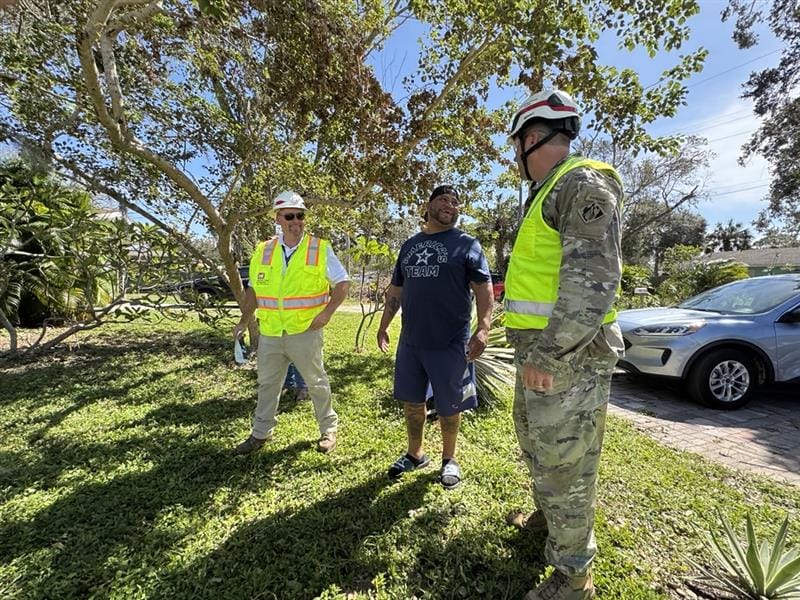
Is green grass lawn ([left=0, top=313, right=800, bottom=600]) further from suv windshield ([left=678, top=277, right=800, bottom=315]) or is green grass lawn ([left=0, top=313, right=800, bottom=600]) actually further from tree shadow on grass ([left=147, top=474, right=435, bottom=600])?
suv windshield ([left=678, top=277, right=800, bottom=315])

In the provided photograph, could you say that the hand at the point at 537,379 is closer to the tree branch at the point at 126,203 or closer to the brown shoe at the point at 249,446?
the brown shoe at the point at 249,446

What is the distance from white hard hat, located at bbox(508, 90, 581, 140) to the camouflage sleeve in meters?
0.30

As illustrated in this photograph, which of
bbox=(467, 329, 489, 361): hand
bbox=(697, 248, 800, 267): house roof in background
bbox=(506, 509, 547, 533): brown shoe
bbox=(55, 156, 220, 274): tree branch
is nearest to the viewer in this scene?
bbox=(506, 509, 547, 533): brown shoe

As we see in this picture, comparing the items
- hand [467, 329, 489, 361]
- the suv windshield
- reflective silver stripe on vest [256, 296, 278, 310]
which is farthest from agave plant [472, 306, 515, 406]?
the suv windshield

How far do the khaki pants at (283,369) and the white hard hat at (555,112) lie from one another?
219cm

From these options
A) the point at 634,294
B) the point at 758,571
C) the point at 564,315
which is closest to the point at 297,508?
the point at 564,315

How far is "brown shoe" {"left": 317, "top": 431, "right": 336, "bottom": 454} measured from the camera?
11.3 feet

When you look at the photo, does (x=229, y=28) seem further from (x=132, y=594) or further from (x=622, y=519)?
(x=622, y=519)

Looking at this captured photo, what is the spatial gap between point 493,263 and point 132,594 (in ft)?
87.9

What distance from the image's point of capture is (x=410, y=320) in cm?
287

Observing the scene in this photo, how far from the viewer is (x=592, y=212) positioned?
1.59 meters

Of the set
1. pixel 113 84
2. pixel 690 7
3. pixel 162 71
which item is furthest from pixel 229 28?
pixel 690 7

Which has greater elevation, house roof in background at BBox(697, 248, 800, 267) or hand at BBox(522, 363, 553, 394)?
house roof in background at BBox(697, 248, 800, 267)

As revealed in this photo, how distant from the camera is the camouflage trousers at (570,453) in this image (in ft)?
5.83
